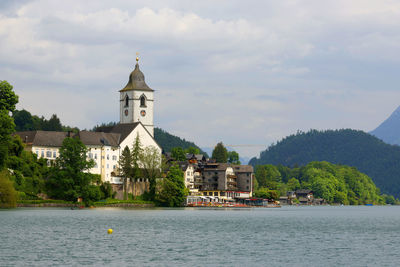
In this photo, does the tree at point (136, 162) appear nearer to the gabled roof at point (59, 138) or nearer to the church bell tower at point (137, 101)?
the gabled roof at point (59, 138)

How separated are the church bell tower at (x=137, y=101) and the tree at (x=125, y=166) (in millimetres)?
20250

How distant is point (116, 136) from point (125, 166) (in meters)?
11.7

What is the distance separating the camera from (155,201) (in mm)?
146750

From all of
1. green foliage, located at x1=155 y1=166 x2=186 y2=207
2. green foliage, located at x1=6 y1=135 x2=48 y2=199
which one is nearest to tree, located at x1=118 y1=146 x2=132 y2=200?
green foliage, located at x1=155 y1=166 x2=186 y2=207

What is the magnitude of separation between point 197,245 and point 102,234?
1210cm

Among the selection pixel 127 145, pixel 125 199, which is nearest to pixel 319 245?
pixel 125 199

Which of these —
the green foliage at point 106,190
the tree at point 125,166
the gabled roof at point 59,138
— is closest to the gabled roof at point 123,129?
the gabled roof at point 59,138

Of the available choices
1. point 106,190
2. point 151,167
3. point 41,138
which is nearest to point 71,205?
point 106,190

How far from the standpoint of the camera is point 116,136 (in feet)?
511

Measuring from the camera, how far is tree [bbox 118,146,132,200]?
14638cm

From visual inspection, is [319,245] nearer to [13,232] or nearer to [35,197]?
[13,232]

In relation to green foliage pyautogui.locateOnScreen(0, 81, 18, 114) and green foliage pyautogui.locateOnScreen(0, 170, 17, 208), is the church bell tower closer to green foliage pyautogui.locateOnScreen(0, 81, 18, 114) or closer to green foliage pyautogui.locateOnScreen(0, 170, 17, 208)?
green foliage pyautogui.locateOnScreen(0, 81, 18, 114)

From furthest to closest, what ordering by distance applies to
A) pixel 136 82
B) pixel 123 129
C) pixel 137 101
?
1. pixel 136 82
2. pixel 137 101
3. pixel 123 129

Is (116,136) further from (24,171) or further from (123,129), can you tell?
(24,171)
